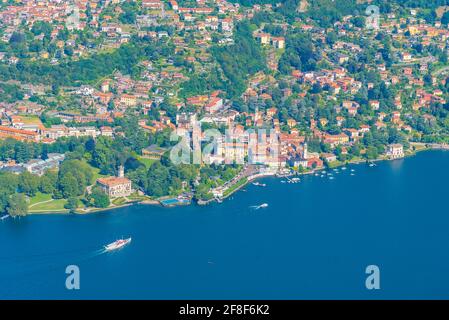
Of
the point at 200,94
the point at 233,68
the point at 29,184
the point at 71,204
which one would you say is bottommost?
the point at 71,204

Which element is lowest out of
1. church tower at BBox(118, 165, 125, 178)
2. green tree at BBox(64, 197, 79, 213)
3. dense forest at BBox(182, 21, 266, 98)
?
green tree at BBox(64, 197, 79, 213)

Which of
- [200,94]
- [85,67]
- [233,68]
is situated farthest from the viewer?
[233,68]

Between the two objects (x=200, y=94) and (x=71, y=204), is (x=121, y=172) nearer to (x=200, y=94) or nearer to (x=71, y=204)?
(x=71, y=204)

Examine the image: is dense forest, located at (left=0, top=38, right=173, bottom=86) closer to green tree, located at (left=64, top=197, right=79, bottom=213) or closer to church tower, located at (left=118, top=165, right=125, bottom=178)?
church tower, located at (left=118, top=165, right=125, bottom=178)

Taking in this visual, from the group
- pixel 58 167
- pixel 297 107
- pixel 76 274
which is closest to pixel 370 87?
pixel 297 107

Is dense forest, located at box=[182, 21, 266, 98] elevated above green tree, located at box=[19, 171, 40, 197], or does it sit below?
above

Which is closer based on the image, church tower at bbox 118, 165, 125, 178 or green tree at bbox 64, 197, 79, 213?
green tree at bbox 64, 197, 79, 213

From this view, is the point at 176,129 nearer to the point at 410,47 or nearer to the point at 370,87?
the point at 370,87

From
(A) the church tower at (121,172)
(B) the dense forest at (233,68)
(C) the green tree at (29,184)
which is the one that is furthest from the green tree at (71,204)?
(B) the dense forest at (233,68)
